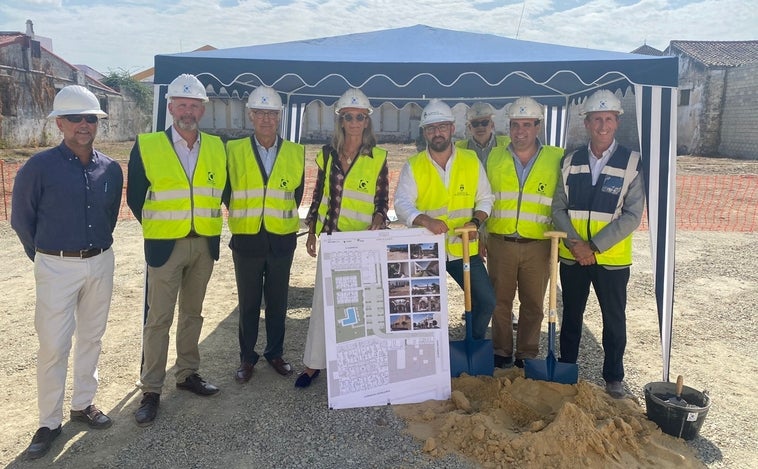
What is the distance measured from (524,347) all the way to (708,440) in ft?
4.83

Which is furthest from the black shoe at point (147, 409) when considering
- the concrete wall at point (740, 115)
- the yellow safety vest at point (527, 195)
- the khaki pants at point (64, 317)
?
the concrete wall at point (740, 115)

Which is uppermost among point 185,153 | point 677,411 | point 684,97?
point 684,97

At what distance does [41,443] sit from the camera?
10.7 feet

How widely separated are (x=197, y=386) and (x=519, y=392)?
96.6 inches

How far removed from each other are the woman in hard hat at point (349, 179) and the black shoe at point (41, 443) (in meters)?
1.67

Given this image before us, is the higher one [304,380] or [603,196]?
[603,196]

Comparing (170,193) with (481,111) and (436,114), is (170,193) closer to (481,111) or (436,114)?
(436,114)

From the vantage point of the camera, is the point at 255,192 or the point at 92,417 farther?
the point at 255,192

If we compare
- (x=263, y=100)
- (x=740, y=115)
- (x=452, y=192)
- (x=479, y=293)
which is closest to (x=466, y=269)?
(x=479, y=293)

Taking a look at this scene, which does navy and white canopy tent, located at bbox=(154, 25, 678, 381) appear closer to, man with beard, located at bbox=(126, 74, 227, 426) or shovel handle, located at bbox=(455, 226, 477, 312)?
man with beard, located at bbox=(126, 74, 227, 426)

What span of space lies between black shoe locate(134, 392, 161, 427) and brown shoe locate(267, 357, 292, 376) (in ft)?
3.12

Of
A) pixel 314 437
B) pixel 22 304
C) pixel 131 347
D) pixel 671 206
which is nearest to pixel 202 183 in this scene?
pixel 314 437

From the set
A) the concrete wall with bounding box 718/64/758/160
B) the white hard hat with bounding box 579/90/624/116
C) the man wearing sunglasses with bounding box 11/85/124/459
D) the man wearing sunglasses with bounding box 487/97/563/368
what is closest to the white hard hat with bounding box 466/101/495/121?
the man wearing sunglasses with bounding box 487/97/563/368

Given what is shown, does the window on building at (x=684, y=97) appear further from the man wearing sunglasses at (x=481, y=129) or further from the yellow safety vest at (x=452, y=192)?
the yellow safety vest at (x=452, y=192)
